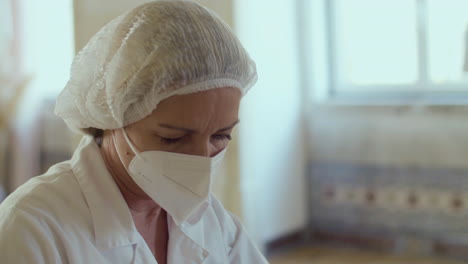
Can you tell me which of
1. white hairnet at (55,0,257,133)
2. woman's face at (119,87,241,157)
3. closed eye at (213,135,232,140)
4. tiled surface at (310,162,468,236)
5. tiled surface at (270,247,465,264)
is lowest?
tiled surface at (270,247,465,264)

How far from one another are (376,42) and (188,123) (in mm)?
2219

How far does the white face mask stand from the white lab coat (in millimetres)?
67

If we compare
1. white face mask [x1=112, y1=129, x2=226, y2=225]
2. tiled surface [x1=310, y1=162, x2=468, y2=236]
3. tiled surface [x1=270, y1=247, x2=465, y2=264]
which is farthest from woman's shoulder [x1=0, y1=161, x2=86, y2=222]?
tiled surface [x1=310, y1=162, x2=468, y2=236]

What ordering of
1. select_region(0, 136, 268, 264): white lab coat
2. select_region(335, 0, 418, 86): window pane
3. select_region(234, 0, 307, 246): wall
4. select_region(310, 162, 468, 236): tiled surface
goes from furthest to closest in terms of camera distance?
select_region(335, 0, 418, 86): window pane → select_region(310, 162, 468, 236): tiled surface → select_region(234, 0, 307, 246): wall → select_region(0, 136, 268, 264): white lab coat

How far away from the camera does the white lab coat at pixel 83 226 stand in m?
1.04

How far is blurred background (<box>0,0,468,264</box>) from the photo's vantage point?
289cm

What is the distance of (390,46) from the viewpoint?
312cm

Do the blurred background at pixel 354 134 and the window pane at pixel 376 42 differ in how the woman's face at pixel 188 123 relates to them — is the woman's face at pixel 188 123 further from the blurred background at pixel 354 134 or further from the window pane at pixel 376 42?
the window pane at pixel 376 42

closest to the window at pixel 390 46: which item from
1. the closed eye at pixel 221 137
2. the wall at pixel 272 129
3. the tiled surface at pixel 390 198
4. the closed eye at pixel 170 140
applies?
the wall at pixel 272 129

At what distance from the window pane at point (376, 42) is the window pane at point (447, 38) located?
0.08 meters

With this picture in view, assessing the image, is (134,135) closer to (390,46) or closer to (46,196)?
(46,196)

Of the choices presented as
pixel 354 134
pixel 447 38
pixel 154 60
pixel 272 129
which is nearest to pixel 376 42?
pixel 447 38

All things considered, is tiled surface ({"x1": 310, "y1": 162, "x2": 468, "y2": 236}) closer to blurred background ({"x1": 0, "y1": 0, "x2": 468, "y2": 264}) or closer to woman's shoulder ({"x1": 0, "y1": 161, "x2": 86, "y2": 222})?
blurred background ({"x1": 0, "y1": 0, "x2": 468, "y2": 264})

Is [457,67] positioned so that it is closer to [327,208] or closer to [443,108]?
[443,108]
